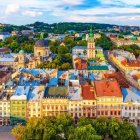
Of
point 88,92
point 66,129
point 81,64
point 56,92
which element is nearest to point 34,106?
point 56,92

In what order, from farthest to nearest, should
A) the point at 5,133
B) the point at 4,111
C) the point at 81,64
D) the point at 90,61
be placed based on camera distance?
the point at 90,61 → the point at 81,64 → the point at 4,111 → the point at 5,133

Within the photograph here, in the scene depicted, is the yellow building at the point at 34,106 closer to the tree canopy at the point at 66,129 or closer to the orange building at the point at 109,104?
the orange building at the point at 109,104

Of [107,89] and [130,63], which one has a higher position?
[107,89]

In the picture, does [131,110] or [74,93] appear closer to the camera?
[131,110]

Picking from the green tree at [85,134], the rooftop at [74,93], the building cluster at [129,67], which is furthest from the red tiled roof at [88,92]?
the building cluster at [129,67]

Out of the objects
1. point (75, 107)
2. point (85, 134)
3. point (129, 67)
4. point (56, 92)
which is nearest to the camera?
point (85, 134)

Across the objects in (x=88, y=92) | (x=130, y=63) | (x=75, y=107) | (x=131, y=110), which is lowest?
(x=131, y=110)

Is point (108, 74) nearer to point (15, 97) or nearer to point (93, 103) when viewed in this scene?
point (93, 103)

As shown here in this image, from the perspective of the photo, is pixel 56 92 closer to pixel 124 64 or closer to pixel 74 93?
pixel 74 93
